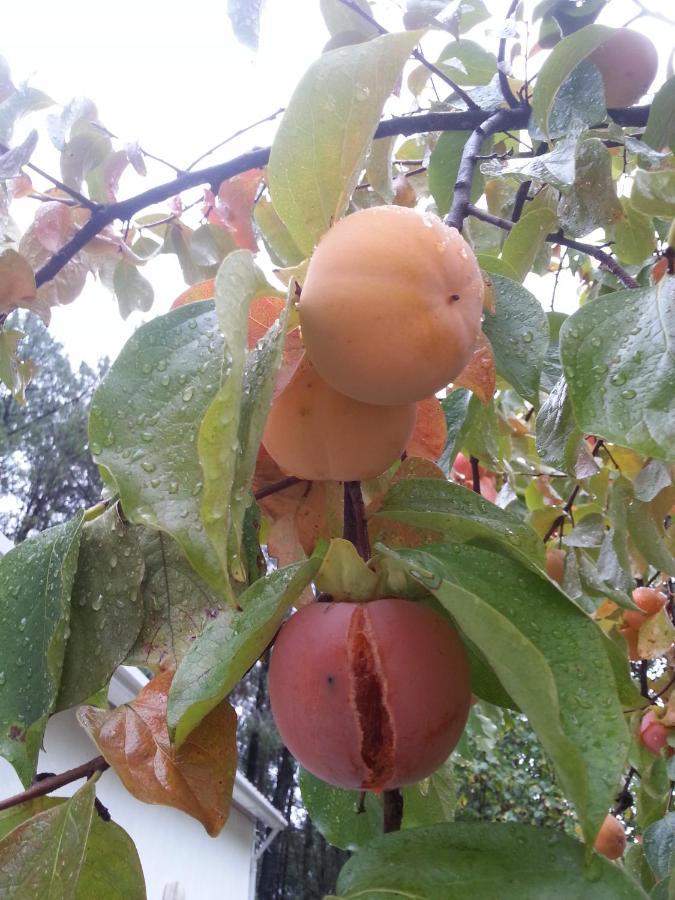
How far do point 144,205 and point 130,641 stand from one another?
2.99ft

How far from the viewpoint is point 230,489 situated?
0.42 metres

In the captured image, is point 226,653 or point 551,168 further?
point 551,168

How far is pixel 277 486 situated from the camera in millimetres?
728

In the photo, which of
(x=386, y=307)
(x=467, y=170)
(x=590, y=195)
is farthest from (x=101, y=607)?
(x=590, y=195)

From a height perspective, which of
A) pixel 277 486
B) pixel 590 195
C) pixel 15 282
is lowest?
pixel 277 486

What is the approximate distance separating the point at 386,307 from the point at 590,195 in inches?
19.5

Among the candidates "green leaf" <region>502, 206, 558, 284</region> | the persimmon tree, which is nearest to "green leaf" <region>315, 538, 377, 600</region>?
the persimmon tree

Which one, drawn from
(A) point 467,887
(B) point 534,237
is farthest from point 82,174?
(A) point 467,887

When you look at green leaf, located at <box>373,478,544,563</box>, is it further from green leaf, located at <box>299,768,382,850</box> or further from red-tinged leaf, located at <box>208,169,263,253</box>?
red-tinged leaf, located at <box>208,169,263,253</box>

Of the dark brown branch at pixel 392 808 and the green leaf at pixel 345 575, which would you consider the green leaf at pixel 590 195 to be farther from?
the dark brown branch at pixel 392 808

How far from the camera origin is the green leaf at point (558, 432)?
783 mm

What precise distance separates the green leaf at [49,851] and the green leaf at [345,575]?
0.91 ft

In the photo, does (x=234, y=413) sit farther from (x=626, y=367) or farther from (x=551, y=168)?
(x=551, y=168)

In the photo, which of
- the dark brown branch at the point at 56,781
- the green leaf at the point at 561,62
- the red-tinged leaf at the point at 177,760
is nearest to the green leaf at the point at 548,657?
the red-tinged leaf at the point at 177,760
